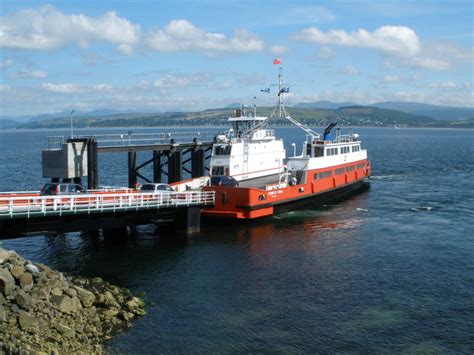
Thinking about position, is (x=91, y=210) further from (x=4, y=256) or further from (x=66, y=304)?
(x=66, y=304)

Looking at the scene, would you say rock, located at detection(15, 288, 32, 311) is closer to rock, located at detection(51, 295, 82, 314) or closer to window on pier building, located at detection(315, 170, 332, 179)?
rock, located at detection(51, 295, 82, 314)

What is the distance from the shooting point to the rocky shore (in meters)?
20.2

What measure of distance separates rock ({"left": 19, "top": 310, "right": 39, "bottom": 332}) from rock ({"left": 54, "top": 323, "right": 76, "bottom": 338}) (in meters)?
0.84

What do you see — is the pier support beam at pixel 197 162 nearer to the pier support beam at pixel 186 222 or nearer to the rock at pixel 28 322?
the pier support beam at pixel 186 222

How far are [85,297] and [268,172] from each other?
36.7 meters

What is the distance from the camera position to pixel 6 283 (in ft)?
73.8

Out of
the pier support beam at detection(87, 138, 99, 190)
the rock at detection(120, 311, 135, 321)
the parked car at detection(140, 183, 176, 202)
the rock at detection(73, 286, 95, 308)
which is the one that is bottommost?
the rock at detection(120, 311, 135, 321)

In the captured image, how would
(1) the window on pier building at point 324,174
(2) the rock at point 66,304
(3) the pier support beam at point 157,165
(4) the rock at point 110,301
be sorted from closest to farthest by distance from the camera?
(2) the rock at point 66,304
(4) the rock at point 110,301
(3) the pier support beam at point 157,165
(1) the window on pier building at point 324,174

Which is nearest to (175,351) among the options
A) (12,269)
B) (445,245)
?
(12,269)

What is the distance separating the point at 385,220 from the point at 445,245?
9.64 m

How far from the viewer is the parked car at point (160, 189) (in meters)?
39.8

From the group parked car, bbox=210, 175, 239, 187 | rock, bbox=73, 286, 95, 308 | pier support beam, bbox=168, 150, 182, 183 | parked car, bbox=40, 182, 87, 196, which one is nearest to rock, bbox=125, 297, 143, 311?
rock, bbox=73, 286, 95, 308

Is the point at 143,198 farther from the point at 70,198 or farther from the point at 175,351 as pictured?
the point at 175,351

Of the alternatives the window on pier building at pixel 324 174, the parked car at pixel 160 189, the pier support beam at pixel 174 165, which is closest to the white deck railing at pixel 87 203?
the parked car at pixel 160 189
